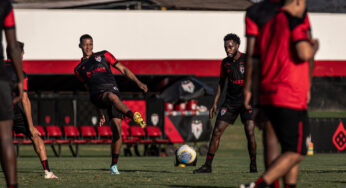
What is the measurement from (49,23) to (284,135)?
2839 centimetres

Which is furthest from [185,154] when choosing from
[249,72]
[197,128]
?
[197,128]

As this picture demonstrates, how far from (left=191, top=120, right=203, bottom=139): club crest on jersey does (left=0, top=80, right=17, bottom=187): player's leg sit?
52.4 ft

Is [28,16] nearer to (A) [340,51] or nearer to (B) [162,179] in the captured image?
(A) [340,51]

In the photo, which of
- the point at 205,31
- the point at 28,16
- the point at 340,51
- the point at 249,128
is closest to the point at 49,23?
the point at 28,16

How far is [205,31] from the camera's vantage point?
33562mm

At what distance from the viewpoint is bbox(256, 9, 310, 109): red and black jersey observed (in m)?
5.42

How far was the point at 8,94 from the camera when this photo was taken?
573 centimetres

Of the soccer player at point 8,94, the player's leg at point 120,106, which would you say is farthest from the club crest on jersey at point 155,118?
the soccer player at point 8,94

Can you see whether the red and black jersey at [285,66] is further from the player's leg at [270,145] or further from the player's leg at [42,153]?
the player's leg at [42,153]

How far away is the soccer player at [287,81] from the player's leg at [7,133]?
1929mm

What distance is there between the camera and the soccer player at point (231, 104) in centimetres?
1105

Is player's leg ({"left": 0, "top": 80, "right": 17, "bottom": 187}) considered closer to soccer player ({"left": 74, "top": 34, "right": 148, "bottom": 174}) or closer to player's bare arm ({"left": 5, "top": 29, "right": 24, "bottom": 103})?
player's bare arm ({"left": 5, "top": 29, "right": 24, "bottom": 103})

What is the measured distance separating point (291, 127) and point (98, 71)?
575 centimetres

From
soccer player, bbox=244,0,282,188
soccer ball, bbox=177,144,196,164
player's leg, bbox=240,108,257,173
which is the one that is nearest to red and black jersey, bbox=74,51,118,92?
player's leg, bbox=240,108,257,173
